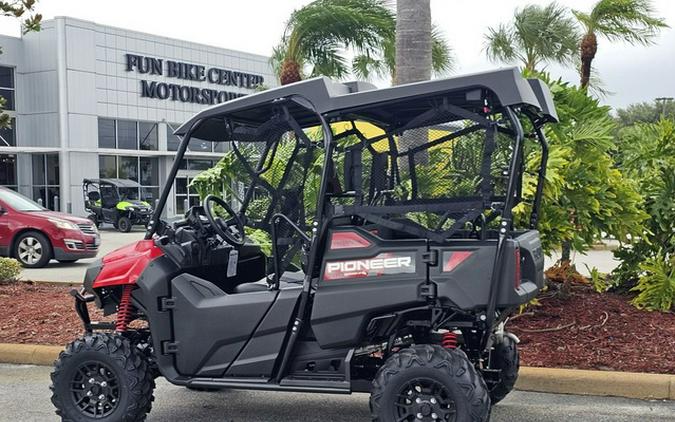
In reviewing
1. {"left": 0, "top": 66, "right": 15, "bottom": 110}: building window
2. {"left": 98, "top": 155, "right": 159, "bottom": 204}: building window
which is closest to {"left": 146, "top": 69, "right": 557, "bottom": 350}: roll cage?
{"left": 98, "top": 155, "right": 159, "bottom": 204}: building window

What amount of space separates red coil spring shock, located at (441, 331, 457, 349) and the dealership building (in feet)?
90.5

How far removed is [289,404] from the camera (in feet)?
18.5

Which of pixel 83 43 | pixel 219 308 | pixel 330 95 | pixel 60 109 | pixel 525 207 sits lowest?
pixel 219 308

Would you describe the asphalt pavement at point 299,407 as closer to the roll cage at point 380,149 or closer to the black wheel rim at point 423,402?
the black wheel rim at point 423,402

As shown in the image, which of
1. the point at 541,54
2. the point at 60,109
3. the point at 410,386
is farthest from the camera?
the point at 60,109

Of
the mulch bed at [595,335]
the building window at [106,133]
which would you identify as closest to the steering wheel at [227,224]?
the mulch bed at [595,335]

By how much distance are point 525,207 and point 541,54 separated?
1764 centimetres

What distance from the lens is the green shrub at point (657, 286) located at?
7137 millimetres

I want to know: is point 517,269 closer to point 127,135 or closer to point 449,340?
point 449,340

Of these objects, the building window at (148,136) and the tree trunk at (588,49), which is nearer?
the tree trunk at (588,49)

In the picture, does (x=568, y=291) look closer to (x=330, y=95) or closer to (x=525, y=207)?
(x=525, y=207)

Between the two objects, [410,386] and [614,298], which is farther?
[614,298]

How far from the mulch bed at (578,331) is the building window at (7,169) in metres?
25.9

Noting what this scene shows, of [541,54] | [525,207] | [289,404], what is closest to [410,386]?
[289,404]
